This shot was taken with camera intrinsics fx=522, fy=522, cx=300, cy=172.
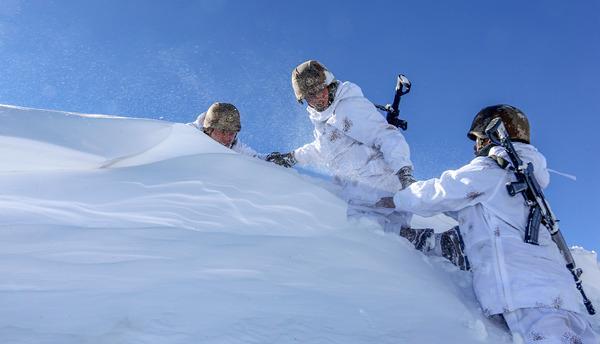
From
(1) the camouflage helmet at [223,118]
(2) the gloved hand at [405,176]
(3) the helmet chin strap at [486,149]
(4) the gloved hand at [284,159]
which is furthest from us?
(1) the camouflage helmet at [223,118]

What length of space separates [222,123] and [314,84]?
1.74 metres

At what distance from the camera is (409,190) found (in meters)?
4.02

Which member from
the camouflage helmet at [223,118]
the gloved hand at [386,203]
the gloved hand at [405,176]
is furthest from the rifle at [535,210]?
the camouflage helmet at [223,118]

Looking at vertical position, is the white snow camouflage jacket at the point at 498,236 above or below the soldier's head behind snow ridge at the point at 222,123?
below

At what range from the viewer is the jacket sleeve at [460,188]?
12.0ft

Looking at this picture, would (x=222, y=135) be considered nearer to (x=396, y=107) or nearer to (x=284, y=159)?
(x=284, y=159)

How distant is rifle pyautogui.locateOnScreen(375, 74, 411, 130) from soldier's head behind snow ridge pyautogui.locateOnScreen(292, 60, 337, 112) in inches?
32.4

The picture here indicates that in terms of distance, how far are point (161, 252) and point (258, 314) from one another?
2.23 ft

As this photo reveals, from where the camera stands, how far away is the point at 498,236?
354 centimetres

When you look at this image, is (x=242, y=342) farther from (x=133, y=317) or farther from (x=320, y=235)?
(x=320, y=235)

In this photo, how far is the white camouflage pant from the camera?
Answer: 3084 millimetres

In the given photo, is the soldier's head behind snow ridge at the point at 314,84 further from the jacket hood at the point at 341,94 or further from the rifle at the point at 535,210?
the rifle at the point at 535,210

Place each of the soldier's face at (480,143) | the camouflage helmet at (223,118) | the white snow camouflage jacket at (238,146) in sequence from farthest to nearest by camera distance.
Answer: the white snow camouflage jacket at (238,146) < the camouflage helmet at (223,118) < the soldier's face at (480,143)

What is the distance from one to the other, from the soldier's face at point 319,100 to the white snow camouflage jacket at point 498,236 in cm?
176
